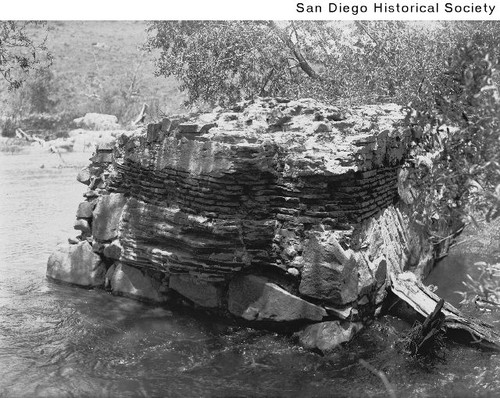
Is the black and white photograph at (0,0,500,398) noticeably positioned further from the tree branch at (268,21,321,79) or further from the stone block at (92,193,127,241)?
the tree branch at (268,21,321,79)

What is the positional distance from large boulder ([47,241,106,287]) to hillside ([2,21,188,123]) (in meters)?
17.2

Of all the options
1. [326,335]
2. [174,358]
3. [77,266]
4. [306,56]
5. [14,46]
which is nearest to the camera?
[174,358]

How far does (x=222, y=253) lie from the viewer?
801 cm

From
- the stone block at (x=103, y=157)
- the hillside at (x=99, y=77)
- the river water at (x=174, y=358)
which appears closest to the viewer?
the river water at (x=174, y=358)

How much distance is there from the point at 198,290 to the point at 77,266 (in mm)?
2787

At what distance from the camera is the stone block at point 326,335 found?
7.37m

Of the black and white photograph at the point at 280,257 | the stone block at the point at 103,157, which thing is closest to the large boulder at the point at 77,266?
the black and white photograph at the point at 280,257

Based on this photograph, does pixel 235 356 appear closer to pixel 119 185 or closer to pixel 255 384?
pixel 255 384

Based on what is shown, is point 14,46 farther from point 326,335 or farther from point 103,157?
point 326,335

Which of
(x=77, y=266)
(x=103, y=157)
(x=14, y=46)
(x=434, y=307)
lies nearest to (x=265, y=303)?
(x=434, y=307)

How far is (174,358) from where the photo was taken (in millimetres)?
7215

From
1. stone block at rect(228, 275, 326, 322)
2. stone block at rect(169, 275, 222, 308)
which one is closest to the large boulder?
stone block at rect(169, 275, 222, 308)

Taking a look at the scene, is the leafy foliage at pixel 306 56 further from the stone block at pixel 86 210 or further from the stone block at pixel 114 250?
the stone block at pixel 86 210

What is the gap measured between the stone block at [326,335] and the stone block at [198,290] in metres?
1.50
